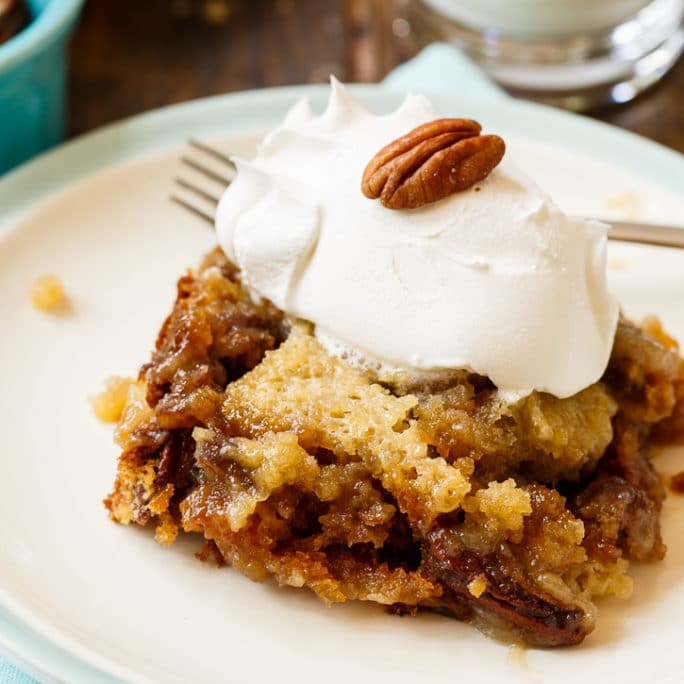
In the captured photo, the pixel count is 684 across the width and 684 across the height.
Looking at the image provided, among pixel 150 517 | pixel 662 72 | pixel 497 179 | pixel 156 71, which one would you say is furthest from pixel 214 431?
pixel 662 72

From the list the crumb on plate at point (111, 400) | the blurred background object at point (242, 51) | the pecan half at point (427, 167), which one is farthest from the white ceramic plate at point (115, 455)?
the pecan half at point (427, 167)

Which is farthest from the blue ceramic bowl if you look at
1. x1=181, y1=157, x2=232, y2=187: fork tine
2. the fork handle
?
the fork handle

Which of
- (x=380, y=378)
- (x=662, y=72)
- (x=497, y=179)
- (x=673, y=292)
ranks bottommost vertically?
(x=662, y=72)

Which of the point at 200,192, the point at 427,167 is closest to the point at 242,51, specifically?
the point at 200,192

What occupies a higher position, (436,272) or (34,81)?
(436,272)

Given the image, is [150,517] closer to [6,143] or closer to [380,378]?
[380,378]

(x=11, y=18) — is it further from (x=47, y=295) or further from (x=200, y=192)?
(x=47, y=295)
